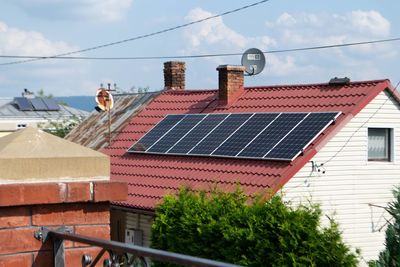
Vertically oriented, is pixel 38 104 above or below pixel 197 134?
above

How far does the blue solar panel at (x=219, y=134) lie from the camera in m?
20.9

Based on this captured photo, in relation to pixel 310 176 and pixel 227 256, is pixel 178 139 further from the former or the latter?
pixel 227 256

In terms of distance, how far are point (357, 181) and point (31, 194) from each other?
17.3 metres

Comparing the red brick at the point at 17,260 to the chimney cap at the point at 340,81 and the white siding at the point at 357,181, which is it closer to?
the white siding at the point at 357,181

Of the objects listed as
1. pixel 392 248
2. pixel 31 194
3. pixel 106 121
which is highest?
pixel 106 121

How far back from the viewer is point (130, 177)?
73.3 feet

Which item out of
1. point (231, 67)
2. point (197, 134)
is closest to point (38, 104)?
point (231, 67)

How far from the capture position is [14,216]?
363 cm

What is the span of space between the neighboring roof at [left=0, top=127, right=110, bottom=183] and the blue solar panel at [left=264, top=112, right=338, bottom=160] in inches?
574

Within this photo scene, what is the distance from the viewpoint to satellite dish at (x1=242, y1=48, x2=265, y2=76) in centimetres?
2522

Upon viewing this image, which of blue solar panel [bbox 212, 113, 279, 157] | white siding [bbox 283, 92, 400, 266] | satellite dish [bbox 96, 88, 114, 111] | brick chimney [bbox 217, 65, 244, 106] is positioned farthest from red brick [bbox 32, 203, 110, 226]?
satellite dish [bbox 96, 88, 114, 111]

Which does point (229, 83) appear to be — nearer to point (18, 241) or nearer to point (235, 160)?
point (235, 160)

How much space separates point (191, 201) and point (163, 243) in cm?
107

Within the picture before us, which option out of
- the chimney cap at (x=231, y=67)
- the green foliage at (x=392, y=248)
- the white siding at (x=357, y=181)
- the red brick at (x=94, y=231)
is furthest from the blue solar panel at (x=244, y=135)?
the red brick at (x=94, y=231)
